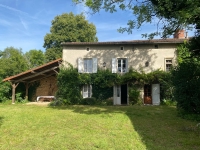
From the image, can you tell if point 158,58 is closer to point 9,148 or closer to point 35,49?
point 9,148

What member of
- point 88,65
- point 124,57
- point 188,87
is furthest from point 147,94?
point 188,87

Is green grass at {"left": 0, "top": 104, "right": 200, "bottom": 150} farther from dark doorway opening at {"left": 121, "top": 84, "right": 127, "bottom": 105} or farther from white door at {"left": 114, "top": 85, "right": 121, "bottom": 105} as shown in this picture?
dark doorway opening at {"left": 121, "top": 84, "right": 127, "bottom": 105}

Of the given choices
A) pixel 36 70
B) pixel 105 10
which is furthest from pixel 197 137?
pixel 36 70

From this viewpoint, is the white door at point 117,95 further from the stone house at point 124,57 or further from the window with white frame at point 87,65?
the window with white frame at point 87,65

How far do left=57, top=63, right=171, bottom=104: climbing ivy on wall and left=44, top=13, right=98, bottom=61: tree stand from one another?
51.3 ft

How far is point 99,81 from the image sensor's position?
1502cm

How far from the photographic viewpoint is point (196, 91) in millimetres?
7957

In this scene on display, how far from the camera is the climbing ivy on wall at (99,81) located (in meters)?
14.5

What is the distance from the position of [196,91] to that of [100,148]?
566 centimetres

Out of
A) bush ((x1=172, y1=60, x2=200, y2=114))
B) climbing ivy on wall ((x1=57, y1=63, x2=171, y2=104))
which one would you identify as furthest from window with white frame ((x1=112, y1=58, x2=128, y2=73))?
bush ((x1=172, y1=60, x2=200, y2=114))

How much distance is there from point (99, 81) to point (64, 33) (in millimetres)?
18288

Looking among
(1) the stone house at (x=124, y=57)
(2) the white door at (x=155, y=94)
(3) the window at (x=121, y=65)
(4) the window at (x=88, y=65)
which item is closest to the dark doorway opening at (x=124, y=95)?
(1) the stone house at (x=124, y=57)

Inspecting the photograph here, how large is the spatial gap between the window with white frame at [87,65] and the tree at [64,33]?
1519 cm

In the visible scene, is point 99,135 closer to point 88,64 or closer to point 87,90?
point 87,90
